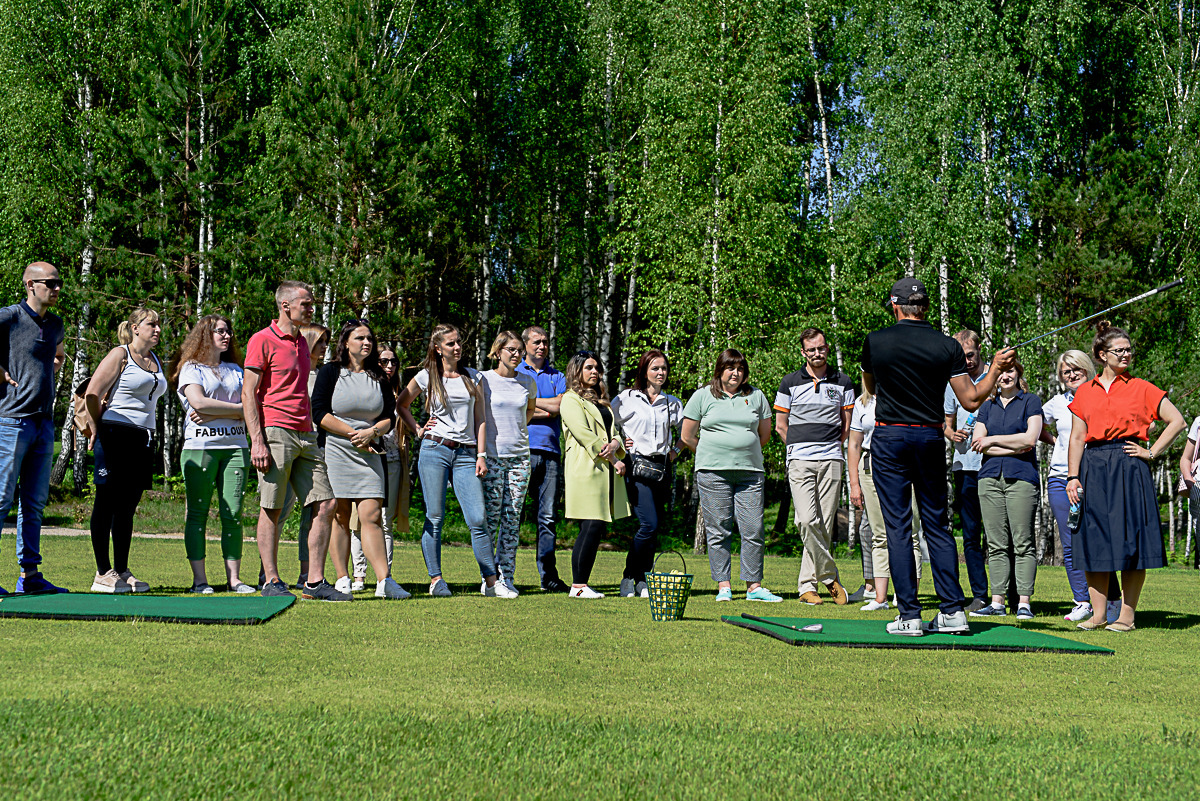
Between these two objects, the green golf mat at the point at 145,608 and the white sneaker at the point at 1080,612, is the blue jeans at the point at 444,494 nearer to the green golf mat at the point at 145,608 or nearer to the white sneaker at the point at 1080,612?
the green golf mat at the point at 145,608

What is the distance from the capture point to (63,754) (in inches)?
119

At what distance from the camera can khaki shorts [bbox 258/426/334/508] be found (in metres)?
7.72

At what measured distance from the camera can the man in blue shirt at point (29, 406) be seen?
7.11 metres

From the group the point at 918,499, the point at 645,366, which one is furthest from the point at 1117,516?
the point at 645,366

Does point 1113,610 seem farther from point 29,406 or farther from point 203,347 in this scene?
point 29,406

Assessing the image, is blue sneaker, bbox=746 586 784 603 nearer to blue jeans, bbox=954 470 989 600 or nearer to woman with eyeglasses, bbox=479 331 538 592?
blue jeans, bbox=954 470 989 600

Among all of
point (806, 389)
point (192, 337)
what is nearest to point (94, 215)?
point (192, 337)

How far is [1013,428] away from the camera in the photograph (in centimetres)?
809

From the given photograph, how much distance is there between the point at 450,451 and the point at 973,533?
4135 millimetres

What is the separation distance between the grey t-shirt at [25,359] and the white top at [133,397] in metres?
0.50

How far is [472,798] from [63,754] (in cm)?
121

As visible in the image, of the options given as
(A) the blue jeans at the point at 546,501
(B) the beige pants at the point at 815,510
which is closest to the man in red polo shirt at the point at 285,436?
(A) the blue jeans at the point at 546,501

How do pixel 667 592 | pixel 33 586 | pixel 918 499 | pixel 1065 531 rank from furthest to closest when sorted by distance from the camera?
pixel 1065 531 → pixel 33 586 → pixel 667 592 → pixel 918 499

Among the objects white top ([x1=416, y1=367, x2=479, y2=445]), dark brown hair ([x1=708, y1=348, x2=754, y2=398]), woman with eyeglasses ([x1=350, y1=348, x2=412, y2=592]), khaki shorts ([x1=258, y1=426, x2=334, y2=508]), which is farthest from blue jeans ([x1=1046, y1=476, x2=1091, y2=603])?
khaki shorts ([x1=258, y1=426, x2=334, y2=508])
